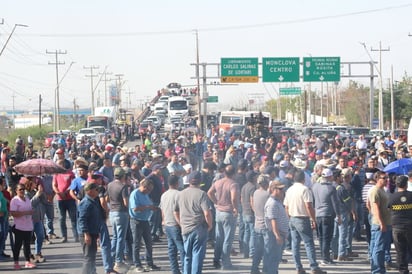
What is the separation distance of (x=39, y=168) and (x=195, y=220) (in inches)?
237

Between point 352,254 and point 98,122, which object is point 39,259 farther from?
point 98,122

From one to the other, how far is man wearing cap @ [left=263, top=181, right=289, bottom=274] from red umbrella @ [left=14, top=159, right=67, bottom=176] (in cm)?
571

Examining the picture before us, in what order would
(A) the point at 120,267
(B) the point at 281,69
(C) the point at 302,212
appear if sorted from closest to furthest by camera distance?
(C) the point at 302,212
(A) the point at 120,267
(B) the point at 281,69

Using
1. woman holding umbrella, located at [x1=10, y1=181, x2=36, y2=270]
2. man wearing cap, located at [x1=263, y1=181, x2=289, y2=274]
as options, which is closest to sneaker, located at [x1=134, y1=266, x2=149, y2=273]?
woman holding umbrella, located at [x1=10, y1=181, x2=36, y2=270]

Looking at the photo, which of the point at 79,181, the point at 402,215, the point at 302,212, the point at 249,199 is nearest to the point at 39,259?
the point at 79,181

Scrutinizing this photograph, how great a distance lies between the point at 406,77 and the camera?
89.7 meters

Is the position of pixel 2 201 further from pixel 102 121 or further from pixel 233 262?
pixel 102 121

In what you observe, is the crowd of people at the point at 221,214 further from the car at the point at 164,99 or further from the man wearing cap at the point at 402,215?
the car at the point at 164,99

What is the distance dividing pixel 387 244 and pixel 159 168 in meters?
6.01

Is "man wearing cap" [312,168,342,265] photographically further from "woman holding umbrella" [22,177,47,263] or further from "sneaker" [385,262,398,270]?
"woman holding umbrella" [22,177,47,263]

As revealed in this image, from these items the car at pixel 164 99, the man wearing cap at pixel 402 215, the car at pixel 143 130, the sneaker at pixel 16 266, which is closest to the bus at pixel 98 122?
the car at pixel 143 130

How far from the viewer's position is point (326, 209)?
1475 cm

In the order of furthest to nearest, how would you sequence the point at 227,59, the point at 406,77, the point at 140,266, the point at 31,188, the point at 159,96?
the point at 159,96
the point at 406,77
the point at 227,59
the point at 31,188
the point at 140,266

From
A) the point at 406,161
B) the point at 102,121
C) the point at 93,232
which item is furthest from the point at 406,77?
the point at 93,232
